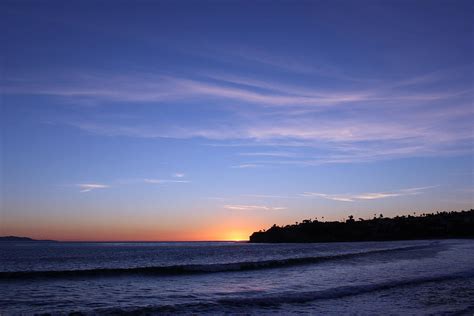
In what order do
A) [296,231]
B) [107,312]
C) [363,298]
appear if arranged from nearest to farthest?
[107,312] < [363,298] < [296,231]

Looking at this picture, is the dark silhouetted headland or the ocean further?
the dark silhouetted headland

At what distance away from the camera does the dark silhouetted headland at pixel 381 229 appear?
122m

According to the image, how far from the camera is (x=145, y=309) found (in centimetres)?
1794

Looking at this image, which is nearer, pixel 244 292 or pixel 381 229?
pixel 244 292

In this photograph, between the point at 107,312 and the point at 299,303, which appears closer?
the point at 107,312

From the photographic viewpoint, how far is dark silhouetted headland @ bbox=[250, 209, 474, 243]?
12200 cm

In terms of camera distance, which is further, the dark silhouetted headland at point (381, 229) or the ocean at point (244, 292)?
the dark silhouetted headland at point (381, 229)

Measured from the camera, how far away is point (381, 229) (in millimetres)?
138375

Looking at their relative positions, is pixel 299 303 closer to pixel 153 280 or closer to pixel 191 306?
pixel 191 306

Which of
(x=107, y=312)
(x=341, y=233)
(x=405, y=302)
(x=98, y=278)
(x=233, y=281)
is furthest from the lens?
(x=341, y=233)

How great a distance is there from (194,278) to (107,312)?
1437cm

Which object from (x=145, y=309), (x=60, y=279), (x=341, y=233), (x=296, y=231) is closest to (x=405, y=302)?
(x=145, y=309)

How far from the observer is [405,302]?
18.8 m

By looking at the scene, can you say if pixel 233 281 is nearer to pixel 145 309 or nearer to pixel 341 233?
pixel 145 309
